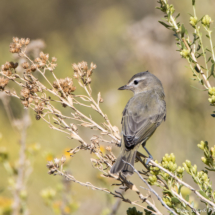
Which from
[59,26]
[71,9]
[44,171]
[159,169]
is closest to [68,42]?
[59,26]

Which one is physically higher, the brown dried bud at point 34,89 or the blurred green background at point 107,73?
the blurred green background at point 107,73

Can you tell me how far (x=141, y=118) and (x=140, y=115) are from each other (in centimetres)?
5

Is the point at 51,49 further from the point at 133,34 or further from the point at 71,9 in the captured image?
the point at 133,34

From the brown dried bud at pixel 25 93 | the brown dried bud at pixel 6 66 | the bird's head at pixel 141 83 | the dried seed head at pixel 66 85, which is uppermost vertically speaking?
the bird's head at pixel 141 83

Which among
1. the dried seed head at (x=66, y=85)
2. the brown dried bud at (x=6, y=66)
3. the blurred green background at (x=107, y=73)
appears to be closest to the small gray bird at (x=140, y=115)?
the blurred green background at (x=107, y=73)

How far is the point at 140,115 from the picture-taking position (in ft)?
11.9

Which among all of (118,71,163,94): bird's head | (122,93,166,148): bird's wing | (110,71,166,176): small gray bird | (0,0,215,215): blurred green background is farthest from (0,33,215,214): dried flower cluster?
(118,71,163,94): bird's head

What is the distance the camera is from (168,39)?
6.83 m

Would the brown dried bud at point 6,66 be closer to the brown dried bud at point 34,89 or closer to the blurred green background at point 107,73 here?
the brown dried bud at point 34,89

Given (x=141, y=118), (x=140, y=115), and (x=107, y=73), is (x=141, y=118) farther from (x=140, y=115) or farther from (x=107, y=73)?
(x=107, y=73)

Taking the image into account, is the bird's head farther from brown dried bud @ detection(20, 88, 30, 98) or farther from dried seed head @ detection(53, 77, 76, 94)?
brown dried bud @ detection(20, 88, 30, 98)

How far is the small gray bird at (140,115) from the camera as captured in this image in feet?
10.3

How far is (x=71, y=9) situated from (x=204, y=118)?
30.5 feet

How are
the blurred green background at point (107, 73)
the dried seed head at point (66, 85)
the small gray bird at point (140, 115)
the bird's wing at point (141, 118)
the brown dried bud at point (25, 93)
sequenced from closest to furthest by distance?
1. the brown dried bud at point (25, 93)
2. the dried seed head at point (66, 85)
3. the small gray bird at point (140, 115)
4. the bird's wing at point (141, 118)
5. the blurred green background at point (107, 73)
